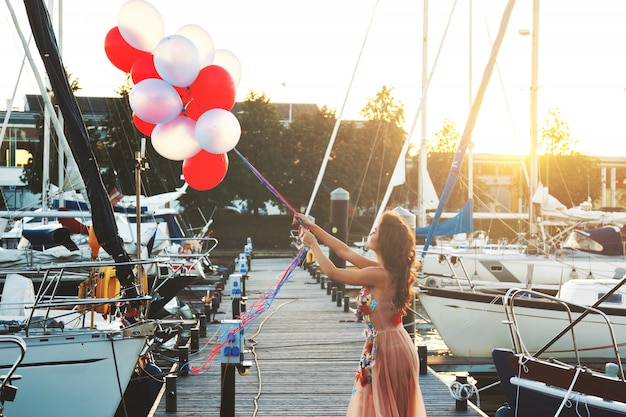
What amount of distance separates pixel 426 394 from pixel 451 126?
5012 centimetres

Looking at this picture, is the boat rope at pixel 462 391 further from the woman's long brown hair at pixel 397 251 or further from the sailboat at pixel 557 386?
the woman's long brown hair at pixel 397 251

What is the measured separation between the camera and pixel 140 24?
7.20m

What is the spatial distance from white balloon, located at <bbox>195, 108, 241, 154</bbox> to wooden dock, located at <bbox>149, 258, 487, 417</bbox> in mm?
2353

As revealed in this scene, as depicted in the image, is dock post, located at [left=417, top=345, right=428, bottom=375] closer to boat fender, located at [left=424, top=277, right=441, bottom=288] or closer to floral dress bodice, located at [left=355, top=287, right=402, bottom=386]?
floral dress bodice, located at [left=355, top=287, right=402, bottom=386]

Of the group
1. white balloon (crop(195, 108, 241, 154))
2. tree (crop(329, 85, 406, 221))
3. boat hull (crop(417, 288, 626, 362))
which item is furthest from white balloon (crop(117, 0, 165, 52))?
tree (crop(329, 85, 406, 221))

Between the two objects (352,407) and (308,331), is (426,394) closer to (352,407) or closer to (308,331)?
(352,407)

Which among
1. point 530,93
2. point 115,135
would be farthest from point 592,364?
point 115,135

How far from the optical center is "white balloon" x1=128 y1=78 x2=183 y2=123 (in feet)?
21.9

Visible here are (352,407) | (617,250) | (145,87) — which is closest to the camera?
(352,407)

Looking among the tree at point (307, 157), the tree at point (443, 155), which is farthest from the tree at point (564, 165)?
the tree at point (307, 157)

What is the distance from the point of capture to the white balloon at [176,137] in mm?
6941

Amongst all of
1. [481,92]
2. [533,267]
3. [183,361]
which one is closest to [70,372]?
[183,361]

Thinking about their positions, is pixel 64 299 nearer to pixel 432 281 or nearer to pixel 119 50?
pixel 119 50

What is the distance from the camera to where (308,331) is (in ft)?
45.3
